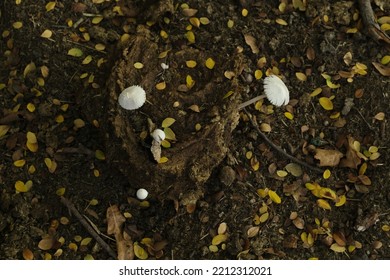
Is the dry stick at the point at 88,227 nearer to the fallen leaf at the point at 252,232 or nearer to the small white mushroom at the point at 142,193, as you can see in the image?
the small white mushroom at the point at 142,193

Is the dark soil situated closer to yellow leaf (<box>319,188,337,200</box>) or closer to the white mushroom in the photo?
yellow leaf (<box>319,188,337,200</box>)

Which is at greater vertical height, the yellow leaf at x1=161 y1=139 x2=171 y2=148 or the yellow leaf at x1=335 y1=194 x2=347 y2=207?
the yellow leaf at x1=161 y1=139 x2=171 y2=148

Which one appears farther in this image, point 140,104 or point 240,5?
point 240,5

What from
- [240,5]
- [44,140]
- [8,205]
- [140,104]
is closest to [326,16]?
[240,5]

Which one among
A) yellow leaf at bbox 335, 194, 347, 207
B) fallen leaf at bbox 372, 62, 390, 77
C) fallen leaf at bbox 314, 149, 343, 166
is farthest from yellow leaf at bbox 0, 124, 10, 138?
fallen leaf at bbox 372, 62, 390, 77

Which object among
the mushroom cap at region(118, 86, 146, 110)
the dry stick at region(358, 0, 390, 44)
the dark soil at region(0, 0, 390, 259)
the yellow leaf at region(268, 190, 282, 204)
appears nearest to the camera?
the mushroom cap at region(118, 86, 146, 110)

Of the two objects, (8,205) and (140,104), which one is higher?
(140,104)
